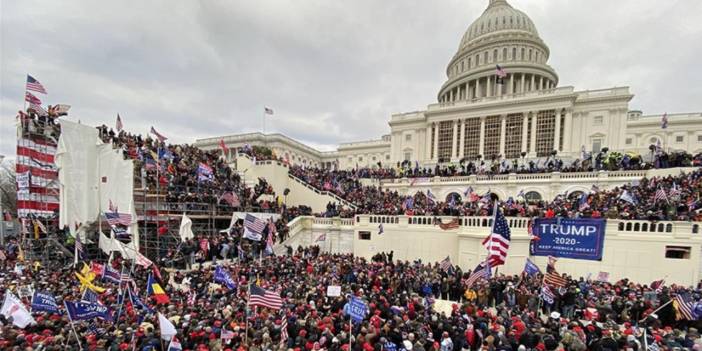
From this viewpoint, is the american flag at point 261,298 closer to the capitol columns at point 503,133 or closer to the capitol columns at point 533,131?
the capitol columns at point 503,133

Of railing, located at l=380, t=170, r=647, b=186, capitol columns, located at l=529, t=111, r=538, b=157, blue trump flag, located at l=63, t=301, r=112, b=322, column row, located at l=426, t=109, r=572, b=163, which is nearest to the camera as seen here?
blue trump flag, located at l=63, t=301, r=112, b=322

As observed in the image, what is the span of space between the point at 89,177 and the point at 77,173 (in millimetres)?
733

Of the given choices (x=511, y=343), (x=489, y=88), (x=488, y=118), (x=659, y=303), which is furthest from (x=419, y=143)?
(x=511, y=343)

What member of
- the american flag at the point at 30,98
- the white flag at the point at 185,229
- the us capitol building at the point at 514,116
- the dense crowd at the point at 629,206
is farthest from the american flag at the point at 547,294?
the us capitol building at the point at 514,116

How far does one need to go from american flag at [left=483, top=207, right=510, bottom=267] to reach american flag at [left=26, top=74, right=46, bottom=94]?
81.2ft

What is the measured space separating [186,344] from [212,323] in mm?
851

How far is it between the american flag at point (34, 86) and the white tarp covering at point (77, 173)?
258 centimetres

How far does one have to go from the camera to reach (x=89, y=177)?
17453 millimetres

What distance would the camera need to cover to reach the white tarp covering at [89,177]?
1622 centimetres

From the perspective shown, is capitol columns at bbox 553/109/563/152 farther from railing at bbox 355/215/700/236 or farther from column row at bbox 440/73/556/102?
railing at bbox 355/215/700/236

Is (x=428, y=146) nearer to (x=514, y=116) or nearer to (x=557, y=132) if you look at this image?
(x=514, y=116)

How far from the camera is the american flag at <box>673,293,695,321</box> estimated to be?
315 inches

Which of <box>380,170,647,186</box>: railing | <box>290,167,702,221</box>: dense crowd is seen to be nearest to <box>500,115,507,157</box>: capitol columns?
<box>380,170,647,186</box>: railing

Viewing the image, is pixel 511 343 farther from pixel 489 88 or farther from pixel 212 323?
pixel 489 88
